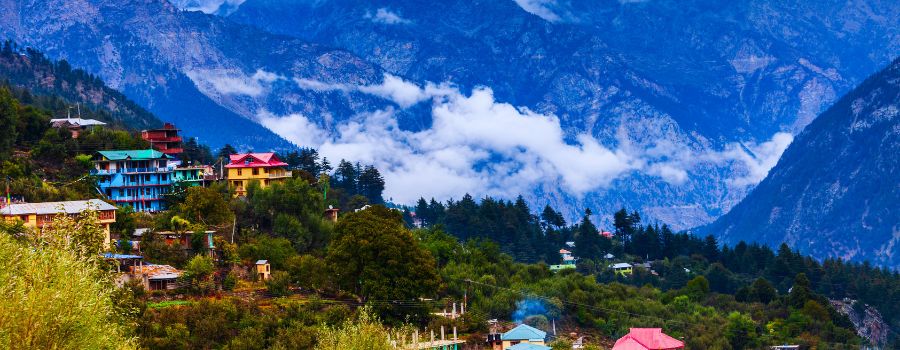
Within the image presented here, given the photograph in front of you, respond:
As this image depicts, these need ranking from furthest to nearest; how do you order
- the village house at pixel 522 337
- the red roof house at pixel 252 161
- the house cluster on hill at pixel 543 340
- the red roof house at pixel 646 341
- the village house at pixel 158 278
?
the red roof house at pixel 252 161
the red roof house at pixel 646 341
the village house at pixel 522 337
the house cluster on hill at pixel 543 340
the village house at pixel 158 278

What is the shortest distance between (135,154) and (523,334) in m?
38.6

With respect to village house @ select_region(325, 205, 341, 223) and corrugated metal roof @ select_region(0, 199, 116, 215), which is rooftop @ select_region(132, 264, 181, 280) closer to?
corrugated metal roof @ select_region(0, 199, 116, 215)

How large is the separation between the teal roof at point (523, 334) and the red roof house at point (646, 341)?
4.91 meters

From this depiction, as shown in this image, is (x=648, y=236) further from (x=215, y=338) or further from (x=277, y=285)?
(x=215, y=338)

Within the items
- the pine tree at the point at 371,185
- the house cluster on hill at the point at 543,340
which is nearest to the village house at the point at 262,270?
the house cluster on hill at the point at 543,340

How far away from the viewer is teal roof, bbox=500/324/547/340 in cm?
8181

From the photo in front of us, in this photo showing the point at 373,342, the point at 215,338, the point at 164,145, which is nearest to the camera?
the point at 373,342

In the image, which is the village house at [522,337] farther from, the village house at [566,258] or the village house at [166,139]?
the village house at [566,258]

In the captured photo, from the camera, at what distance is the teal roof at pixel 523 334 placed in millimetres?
81812

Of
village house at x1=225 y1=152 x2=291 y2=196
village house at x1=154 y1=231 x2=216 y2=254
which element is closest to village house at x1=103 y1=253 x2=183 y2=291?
village house at x1=154 y1=231 x2=216 y2=254

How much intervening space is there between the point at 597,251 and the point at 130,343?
11660 cm

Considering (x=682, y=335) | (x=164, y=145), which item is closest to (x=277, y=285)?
(x=682, y=335)

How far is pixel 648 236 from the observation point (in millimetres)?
167875

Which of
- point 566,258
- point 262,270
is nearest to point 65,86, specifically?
point 566,258
